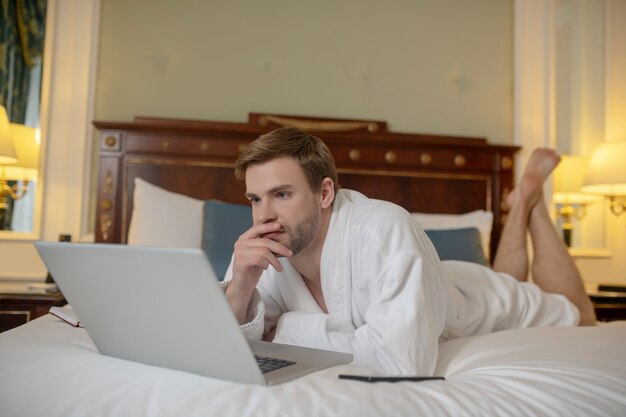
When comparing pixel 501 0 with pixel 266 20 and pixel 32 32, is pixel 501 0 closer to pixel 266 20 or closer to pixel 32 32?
pixel 266 20

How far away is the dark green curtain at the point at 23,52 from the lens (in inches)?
122

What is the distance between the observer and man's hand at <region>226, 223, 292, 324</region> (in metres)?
1.41

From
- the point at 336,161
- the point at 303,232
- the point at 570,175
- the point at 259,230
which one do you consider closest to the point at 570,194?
the point at 570,175

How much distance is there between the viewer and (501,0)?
3.46m

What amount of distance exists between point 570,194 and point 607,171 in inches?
16.5

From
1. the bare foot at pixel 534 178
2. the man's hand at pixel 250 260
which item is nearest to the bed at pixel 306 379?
the bare foot at pixel 534 178

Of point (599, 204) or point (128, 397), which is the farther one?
point (599, 204)

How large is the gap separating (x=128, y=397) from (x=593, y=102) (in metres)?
3.54

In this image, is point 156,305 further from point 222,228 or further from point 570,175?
point 570,175

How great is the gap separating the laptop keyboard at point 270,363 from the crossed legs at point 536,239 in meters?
1.71

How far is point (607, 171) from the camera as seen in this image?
3.05 meters

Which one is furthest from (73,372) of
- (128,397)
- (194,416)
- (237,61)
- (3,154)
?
(237,61)

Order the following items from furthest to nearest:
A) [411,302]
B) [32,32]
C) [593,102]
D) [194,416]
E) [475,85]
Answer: [593,102]
[475,85]
[32,32]
[411,302]
[194,416]

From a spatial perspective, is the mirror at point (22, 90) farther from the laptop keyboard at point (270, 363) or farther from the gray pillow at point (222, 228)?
the laptop keyboard at point (270, 363)
